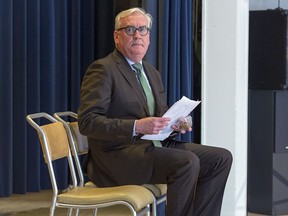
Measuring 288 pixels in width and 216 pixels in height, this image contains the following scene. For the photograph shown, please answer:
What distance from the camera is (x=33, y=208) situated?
3859 mm

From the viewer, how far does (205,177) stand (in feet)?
8.70

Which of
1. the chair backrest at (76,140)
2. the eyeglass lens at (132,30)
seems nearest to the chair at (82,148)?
the chair backrest at (76,140)

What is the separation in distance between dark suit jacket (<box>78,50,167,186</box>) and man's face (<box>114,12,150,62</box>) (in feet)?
0.24

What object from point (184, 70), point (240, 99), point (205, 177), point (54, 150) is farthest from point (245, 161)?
point (54, 150)

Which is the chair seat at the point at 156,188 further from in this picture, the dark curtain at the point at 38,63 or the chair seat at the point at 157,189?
the dark curtain at the point at 38,63

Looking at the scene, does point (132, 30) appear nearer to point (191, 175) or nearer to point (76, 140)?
point (76, 140)

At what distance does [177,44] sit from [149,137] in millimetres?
1139

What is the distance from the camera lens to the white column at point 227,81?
3.52 meters

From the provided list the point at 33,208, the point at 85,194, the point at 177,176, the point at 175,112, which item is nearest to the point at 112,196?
the point at 85,194

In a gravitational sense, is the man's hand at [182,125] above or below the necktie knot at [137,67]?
below

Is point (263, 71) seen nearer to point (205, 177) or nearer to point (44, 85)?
point (205, 177)

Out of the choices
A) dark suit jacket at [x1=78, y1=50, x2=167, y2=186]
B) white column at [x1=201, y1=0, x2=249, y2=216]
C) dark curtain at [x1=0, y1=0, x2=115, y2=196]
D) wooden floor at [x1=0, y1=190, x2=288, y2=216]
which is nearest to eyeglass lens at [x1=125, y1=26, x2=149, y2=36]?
dark suit jacket at [x1=78, y1=50, x2=167, y2=186]

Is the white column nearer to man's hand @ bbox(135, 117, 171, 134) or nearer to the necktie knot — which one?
the necktie knot

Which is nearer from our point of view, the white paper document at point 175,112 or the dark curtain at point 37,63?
the white paper document at point 175,112
